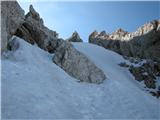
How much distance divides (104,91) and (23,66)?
22.5ft

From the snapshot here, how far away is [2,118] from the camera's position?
1307 centimetres

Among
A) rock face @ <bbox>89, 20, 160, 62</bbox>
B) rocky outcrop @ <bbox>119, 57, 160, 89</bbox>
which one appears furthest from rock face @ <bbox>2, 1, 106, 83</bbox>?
rock face @ <bbox>89, 20, 160, 62</bbox>

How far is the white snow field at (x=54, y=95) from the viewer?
48.2 ft

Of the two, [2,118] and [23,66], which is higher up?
[23,66]

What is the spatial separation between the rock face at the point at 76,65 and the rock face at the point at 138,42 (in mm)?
31595

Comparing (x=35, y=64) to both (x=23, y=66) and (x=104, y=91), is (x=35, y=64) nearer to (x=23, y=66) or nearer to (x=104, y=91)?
(x=23, y=66)

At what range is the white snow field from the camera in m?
14.7

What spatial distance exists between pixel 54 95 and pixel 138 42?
164 ft

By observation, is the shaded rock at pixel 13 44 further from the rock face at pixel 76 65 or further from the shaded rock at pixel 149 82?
the shaded rock at pixel 149 82

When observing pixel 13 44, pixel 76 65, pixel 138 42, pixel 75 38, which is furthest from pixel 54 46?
pixel 138 42

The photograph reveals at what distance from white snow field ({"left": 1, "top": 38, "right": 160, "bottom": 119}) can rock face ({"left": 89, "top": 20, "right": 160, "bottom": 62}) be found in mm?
34569

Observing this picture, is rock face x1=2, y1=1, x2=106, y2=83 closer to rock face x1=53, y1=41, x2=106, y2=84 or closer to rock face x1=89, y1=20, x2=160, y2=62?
rock face x1=53, y1=41, x2=106, y2=84

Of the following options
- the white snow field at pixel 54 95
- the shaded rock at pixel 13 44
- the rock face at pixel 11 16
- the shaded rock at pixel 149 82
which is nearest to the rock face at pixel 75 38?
the shaded rock at pixel 149 82

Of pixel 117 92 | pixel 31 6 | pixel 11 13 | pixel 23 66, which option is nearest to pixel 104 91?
pixel 117 92
